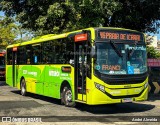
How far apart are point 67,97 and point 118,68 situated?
2.71 meters

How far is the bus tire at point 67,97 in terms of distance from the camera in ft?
46.1

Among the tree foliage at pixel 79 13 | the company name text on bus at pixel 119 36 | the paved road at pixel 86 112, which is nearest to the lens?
the paved road at pixel 86 112

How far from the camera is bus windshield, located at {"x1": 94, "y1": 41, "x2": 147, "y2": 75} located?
40.8ft

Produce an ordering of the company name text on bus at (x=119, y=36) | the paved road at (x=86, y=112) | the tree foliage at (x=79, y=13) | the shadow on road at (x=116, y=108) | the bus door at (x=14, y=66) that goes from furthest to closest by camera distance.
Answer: the bus door at (x=14, y=66)
the tree foliage at (x=79, y=13)
the shadow on road at (x=116, y=108)
the company name text on bus at (x=119, y=36)
the paved road at (x=86, y=112)

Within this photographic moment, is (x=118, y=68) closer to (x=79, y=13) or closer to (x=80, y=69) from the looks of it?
(x=80, y=69)

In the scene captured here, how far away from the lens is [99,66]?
1237cm

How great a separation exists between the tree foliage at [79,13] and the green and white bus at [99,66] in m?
4.71

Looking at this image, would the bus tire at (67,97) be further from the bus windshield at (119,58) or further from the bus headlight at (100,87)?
the bus windshield at (119,58)

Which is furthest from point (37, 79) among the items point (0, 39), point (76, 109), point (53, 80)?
point (0, 39)

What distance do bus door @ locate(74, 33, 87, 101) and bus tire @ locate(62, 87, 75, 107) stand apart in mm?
638

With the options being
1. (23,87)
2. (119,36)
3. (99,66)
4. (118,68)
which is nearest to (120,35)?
(119,36)

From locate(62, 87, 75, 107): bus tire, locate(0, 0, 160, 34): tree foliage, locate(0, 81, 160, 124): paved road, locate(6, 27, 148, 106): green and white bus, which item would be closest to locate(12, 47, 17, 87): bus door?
locate(0, 0, 160, 34): tree foliage

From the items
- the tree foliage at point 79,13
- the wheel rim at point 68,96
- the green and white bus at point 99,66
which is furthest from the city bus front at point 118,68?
the tree foliage at point 79,13

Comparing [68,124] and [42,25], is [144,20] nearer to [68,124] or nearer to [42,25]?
[42,25]
